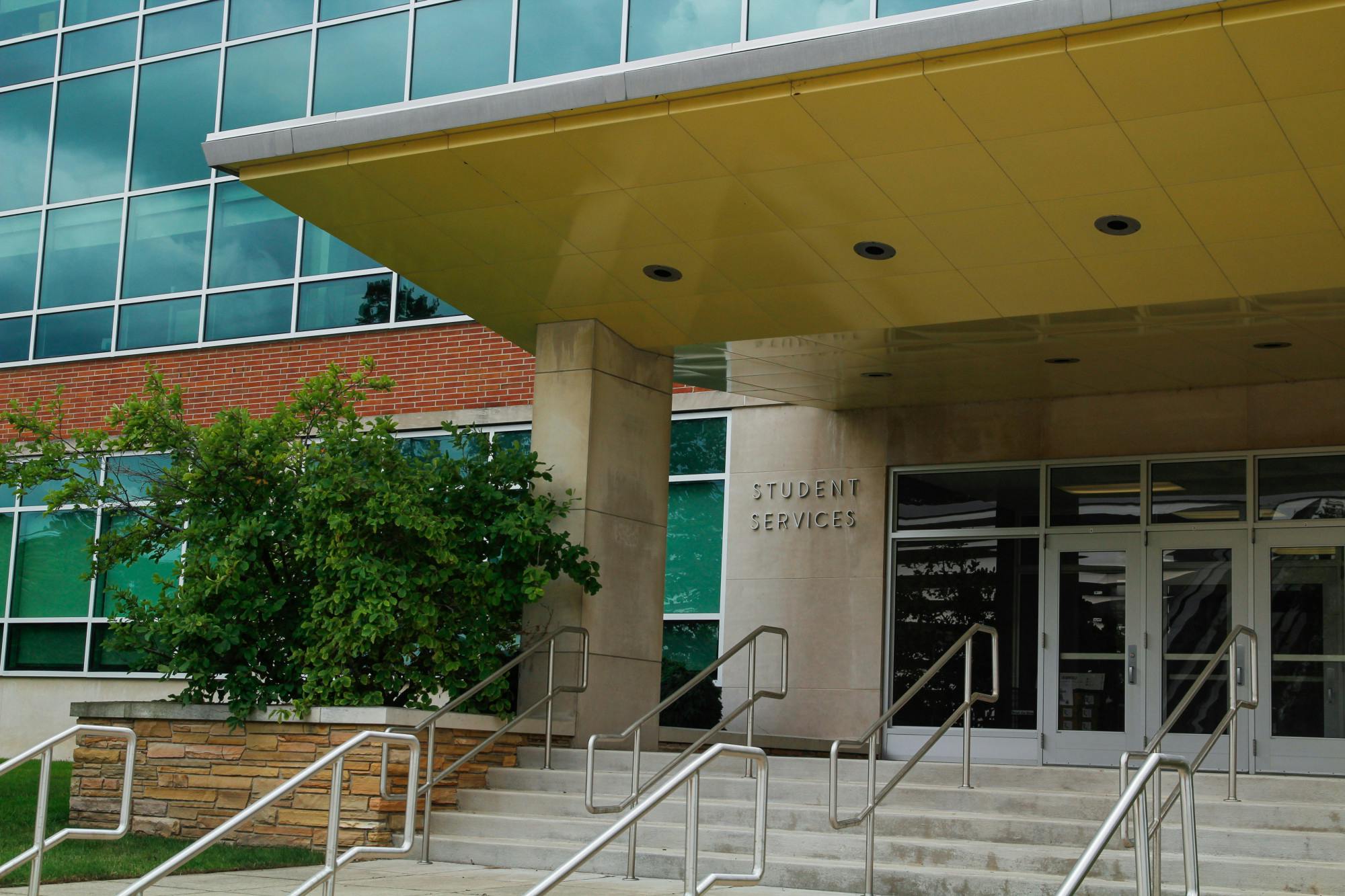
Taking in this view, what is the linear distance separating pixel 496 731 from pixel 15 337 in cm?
1208

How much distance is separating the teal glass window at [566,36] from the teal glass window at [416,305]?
284cm

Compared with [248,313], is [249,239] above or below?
above

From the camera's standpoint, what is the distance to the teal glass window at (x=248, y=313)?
1836 cm

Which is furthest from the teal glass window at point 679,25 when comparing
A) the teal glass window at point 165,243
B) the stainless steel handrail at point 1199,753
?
the teal glass window at point 165,243

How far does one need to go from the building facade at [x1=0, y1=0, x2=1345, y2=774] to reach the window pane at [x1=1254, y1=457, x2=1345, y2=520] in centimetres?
3

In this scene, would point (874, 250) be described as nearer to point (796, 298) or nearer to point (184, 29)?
point (796, 298)

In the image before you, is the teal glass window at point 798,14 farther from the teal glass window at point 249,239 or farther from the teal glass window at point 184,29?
the teal glass window at point 184,29

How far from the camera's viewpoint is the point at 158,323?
62.5 ft

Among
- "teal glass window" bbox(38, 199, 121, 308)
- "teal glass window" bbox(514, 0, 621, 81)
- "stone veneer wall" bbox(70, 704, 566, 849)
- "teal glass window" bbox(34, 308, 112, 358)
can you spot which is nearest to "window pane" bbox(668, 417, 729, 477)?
"teal glass window" bbox(514, 0, 621, 81)

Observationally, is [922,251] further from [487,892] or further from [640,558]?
[487,892]

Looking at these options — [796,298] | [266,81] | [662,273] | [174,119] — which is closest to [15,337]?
[174,119]

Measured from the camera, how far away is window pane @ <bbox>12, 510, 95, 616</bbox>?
1892cm

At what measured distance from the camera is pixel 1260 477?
1338 cm

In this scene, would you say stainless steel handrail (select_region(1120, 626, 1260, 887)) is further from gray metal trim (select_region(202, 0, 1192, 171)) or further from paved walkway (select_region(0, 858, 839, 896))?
gray metal trim (select_region(202, 0, 1192, 171))
